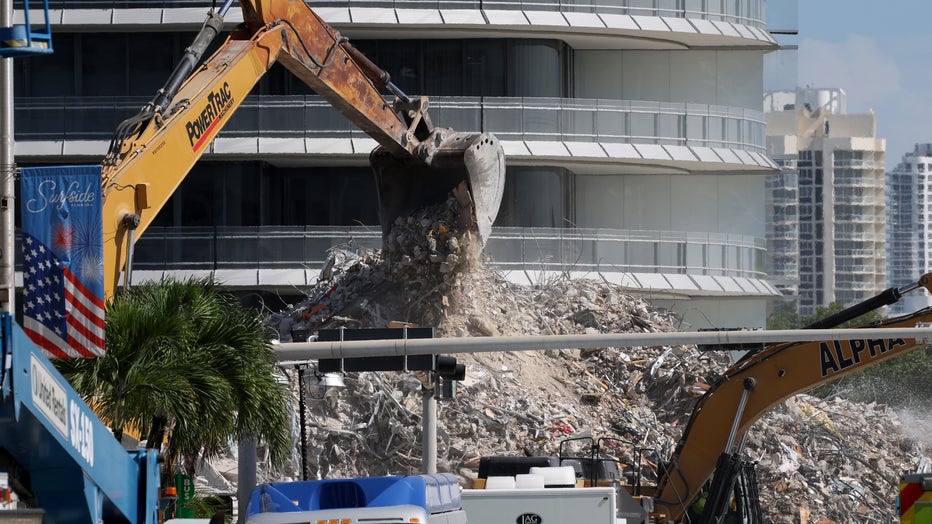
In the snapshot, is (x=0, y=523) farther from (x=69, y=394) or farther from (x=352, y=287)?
(x=352, y=287)

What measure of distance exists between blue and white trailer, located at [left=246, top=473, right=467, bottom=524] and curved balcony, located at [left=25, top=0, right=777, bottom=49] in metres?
26.4

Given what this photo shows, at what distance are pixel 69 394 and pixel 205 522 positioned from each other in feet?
15.7

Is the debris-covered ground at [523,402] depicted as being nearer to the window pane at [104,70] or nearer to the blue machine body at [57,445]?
the window pane at [104,70]

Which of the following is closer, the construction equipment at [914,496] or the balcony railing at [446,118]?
the construction equipment at [914,496]

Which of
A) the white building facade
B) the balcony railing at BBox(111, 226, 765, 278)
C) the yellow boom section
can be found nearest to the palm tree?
the yellow boom section

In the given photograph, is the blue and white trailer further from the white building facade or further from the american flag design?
the white building facade

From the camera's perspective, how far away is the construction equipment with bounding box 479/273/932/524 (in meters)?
22.9

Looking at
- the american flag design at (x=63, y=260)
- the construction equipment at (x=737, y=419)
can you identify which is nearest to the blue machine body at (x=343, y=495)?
the american flag design at (x=63, y=260)

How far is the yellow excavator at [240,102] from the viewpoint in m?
18.1

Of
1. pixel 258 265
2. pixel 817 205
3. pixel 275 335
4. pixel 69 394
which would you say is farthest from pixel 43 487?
pixel 817 205

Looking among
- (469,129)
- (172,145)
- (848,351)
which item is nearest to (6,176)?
(172,145)

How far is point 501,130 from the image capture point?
4072cm

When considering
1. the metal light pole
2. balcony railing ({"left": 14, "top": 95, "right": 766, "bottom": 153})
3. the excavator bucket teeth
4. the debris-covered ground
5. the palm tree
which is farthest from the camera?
balcony railing ({"left": 14, "top": 95, "right": 766, "bottom": 153})

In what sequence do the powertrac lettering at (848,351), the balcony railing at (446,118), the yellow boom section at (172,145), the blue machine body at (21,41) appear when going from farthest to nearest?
the balcony railing at (446,118), the powertrac lettering at (848,351), the yellow boom section at (172,145), the blue machine body at (21,41)
